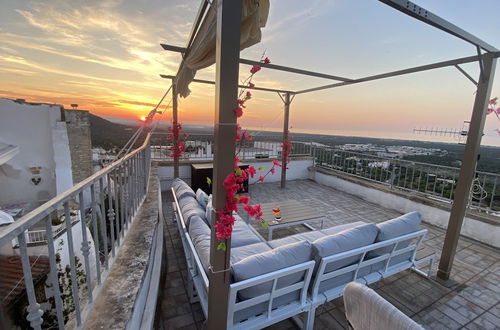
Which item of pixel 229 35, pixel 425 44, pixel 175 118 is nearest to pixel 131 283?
pixel 229 35

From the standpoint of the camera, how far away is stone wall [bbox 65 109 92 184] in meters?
9.30

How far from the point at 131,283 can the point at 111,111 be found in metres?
6.72

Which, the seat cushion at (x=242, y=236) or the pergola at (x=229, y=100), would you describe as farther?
the seat cushion at (x=242, y=236)

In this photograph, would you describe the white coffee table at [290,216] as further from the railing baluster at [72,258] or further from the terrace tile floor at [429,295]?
the railing baluster at [72,258]

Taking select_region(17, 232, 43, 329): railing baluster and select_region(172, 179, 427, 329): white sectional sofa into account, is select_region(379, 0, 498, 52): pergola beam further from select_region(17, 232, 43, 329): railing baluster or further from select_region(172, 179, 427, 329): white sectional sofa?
select_region(17, 232, 43, 329): railing baluster

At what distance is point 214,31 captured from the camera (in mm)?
1527

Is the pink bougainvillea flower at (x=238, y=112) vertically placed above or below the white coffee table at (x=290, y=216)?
above

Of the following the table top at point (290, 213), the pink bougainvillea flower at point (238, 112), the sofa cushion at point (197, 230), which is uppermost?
the pink bougainvillea flower at point (238, 112)

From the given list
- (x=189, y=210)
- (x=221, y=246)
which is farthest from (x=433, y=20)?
(x=189, y=210)

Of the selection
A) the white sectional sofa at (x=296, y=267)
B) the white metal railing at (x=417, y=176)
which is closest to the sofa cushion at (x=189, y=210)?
the white sectional sofa at (x=296, y=267)

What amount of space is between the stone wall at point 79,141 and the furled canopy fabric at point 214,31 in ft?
32.1

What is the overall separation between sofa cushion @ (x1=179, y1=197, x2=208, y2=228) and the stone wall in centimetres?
938

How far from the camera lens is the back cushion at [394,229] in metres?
2.14

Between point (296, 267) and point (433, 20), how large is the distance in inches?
94.4
